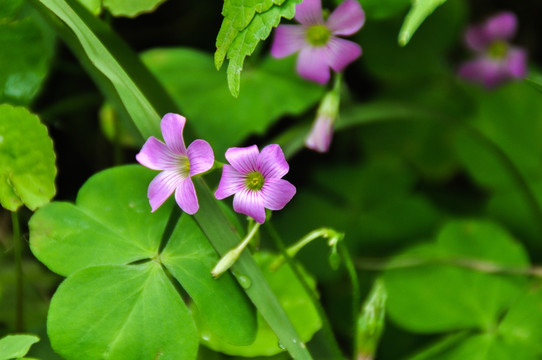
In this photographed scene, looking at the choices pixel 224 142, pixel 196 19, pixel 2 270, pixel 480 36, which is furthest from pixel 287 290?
pixel 480 36

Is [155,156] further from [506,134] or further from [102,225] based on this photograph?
[506,134]

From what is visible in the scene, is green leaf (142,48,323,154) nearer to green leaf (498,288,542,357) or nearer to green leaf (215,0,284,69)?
green leaf (215,0,284,69)

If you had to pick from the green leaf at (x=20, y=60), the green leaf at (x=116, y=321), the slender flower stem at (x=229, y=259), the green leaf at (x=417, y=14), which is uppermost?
the green leaf at (x=417, y=14)

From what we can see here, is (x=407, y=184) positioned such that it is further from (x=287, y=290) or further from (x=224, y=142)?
(x=287, y=290)

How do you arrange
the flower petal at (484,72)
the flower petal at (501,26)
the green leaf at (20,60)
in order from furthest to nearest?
the flower petal at (484,72) → the flower petal at (501,26) → the green leaf at (20,60)

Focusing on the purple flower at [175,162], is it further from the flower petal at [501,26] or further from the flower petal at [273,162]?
the flower petal at [501,26]

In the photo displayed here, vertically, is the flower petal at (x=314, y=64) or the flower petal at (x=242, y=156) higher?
the flower petal at (x=242, y=156)

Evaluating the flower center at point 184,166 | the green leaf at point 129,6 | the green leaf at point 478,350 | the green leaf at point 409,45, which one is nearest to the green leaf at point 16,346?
the flower center at point 184,166
